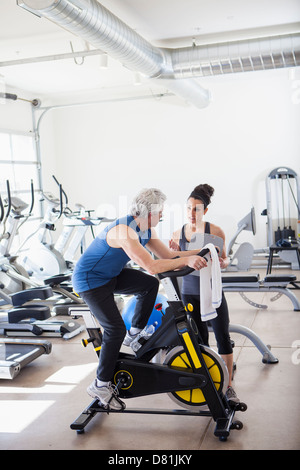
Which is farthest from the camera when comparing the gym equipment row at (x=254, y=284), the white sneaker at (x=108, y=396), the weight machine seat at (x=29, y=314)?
the gym equipment row at (x=254, y=284)

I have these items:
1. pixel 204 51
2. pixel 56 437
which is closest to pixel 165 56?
pixel 204 51

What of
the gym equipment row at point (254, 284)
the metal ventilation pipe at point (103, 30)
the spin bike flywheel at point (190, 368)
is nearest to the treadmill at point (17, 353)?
the spin bike flywheel at point (190, 368)

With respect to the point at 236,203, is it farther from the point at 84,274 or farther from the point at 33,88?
the point at 84,274

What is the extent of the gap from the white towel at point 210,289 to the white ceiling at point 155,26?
119 inches

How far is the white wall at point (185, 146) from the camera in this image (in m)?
8.34

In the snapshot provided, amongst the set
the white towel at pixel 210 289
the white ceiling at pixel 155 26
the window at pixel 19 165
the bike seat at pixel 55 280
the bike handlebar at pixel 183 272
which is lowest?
the bike seat at pixel 55 280

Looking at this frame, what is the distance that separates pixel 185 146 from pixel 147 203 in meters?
6.16

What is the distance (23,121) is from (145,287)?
6379mm

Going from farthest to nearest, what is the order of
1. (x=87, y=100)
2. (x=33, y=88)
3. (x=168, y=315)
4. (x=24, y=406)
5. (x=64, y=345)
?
(x=87, y=100), (x=33, y=88), (x=64, y=345), (x=24, y=406), (x=168, y=315)

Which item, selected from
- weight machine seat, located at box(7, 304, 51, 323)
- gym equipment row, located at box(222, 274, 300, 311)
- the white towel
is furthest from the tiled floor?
gym equipment row, located at box(222, 274, 300, 311)

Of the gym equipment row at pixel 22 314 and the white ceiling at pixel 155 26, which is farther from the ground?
the white ceiling at pixel 155 26

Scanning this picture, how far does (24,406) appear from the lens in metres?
3.38

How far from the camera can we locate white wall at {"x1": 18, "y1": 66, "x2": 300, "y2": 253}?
834 cm

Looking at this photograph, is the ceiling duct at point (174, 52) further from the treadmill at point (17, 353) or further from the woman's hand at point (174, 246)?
the treadmill at point (17, 353)
